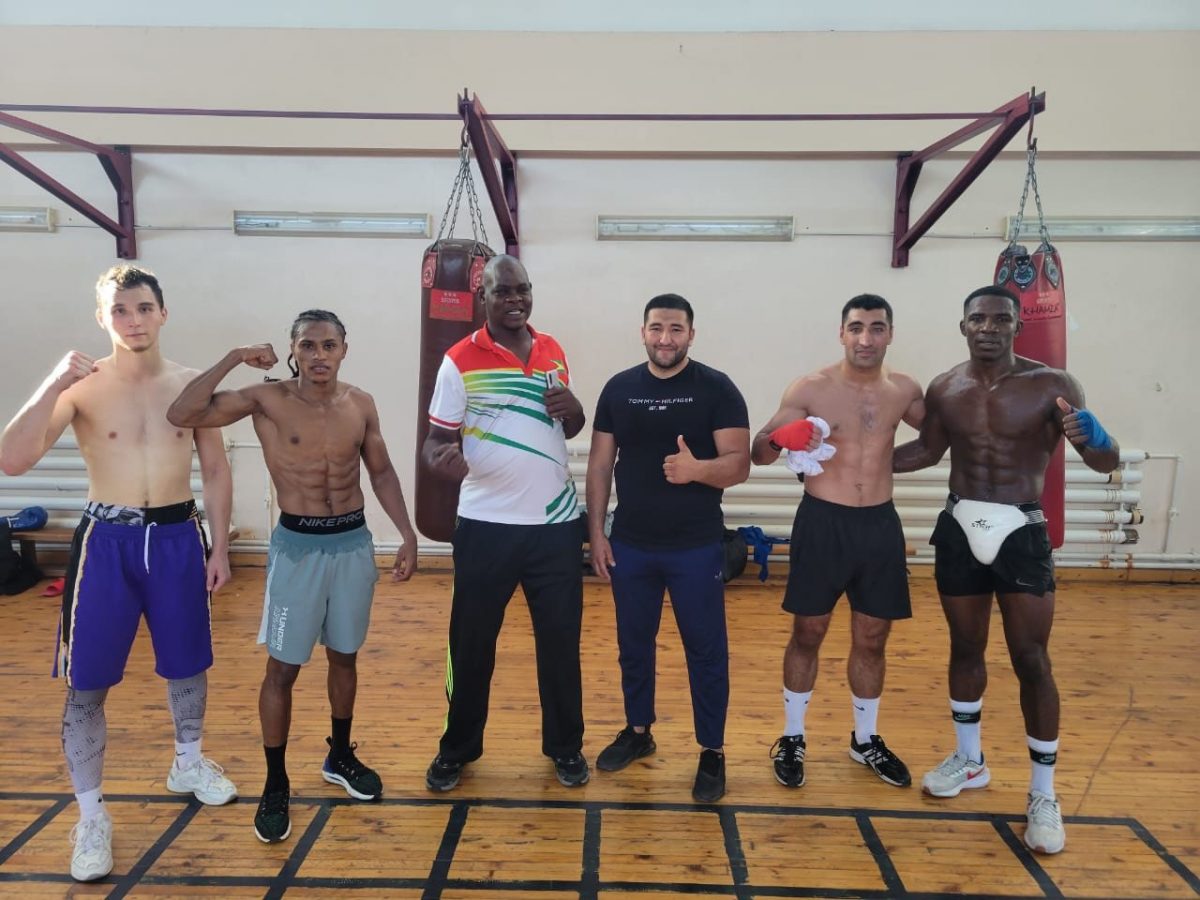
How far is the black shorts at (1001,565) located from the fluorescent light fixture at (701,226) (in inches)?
114

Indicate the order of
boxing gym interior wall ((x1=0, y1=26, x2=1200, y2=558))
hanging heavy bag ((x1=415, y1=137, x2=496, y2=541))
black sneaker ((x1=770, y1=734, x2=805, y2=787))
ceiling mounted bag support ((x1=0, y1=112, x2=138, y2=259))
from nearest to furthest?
black sneaker ((x1=770, y1=734, x2=805, y2=787))
hanging heavy bag ((x1=415, y1=137, x2=496, y2=541))
ceiling mounted bag support ((x1=0, y1=112, x2=138, y2=259))
boxing gym interior wall ((x1=0, y1=26, x2=1200, y2=558))

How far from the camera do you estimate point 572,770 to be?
254cm

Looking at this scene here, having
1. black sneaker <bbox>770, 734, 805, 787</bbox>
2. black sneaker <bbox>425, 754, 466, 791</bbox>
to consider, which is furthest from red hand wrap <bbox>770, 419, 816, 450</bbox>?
black sneaker <bbox>425, 754, 466, 791</bbox>

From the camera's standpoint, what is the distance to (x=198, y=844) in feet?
A: 7.22

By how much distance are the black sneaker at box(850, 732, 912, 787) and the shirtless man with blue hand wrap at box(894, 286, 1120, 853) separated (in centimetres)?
10

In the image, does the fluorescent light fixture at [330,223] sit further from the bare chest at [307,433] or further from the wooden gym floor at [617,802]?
the bare chest at [307,433]

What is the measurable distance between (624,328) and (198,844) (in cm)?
373

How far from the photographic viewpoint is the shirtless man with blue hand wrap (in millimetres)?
2297

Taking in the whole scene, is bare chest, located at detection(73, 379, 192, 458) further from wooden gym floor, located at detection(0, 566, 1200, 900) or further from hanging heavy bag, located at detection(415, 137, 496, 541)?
wooden gym floor, located at detection(0, 566, 1200, 900)

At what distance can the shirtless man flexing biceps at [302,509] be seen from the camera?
7.24 feet

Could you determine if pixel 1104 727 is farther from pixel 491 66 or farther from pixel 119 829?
pixel 491 66

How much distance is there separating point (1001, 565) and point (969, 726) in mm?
621

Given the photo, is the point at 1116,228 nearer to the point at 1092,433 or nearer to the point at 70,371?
the point at 1092,433

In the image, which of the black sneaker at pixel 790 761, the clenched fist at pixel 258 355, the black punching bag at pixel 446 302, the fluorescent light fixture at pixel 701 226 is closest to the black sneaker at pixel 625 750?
the black sneaker at pixel 790 761
